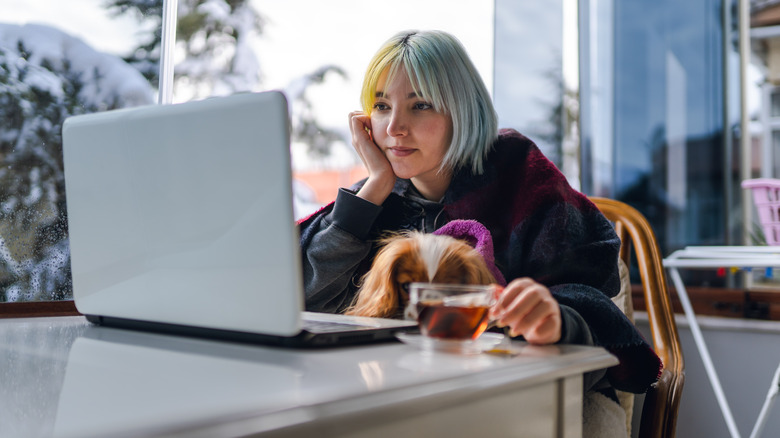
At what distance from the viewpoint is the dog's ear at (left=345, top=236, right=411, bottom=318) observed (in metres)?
0.94

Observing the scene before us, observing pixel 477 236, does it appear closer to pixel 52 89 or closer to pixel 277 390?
pixel 277 390

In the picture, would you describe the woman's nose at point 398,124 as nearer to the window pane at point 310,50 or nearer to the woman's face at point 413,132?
the woman's face at point 413,132

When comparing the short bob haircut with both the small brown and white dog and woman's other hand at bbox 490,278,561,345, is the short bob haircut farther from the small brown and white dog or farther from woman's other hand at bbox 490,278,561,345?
woman's other hand at bbox 490,278,561,345

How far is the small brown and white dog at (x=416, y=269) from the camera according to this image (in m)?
0.90

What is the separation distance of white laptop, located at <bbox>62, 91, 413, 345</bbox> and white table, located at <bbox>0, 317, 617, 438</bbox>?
0.04m

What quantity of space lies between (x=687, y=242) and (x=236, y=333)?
6.48 feet

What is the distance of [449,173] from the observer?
136 centimetres

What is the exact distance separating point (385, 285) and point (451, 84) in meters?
0.54

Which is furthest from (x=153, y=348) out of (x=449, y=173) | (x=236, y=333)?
(x=449, y=173)

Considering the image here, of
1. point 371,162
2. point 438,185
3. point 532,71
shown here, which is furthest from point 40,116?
point 532,71

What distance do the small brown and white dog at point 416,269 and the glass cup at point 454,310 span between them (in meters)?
0.23

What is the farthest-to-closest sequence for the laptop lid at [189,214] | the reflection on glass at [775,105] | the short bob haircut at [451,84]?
the reflection on glass at [775,105] → the short bob haircut at [451,84] → the laptop lid at [189,214]

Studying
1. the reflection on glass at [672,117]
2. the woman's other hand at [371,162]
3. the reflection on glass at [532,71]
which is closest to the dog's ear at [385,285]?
the woman's other hand at [371,162]

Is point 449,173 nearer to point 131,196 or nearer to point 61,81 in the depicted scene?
point 131,196
